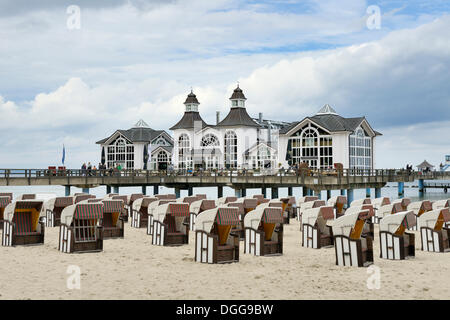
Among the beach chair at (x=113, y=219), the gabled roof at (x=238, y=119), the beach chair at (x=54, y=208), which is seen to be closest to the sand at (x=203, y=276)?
the beach chair at (x=113, y=219)

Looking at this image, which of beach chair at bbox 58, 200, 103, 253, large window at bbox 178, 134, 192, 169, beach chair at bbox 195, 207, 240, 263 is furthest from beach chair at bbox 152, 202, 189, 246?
large window at bbox 178, 134, 192, 169

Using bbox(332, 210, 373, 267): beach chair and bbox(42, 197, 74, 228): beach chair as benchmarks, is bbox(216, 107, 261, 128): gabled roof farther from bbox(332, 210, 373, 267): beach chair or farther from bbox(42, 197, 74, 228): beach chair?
bbox(332, 210, 373, 267): beach chair

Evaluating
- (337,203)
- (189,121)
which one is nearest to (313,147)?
(189,121)

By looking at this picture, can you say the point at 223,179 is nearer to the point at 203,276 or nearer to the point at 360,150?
the point at 360,150

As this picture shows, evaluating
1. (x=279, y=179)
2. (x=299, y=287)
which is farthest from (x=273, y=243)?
(x=279, y=179)

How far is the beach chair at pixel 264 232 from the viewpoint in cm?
1364

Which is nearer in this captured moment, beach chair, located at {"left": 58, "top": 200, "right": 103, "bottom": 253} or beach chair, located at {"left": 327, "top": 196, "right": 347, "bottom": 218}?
beach chair, located at {"left": 58, "top": 200, "right": 103, "bottom": 253}

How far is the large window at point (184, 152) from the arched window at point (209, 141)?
2.33 m

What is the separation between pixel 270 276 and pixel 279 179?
28662 mm

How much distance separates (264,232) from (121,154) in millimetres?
53398

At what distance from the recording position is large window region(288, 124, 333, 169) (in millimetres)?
48438

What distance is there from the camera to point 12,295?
8867 mm

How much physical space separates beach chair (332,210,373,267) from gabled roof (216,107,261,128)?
44548mm
